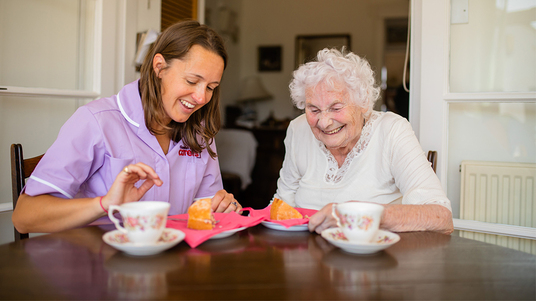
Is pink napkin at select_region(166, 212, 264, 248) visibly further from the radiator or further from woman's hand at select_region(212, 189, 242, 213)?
the radiator

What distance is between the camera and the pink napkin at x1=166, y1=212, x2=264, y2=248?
1.01 metres

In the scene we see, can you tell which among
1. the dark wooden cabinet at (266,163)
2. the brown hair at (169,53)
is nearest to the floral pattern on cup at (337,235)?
the brown hair at (169,53)

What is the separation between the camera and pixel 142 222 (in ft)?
2.92

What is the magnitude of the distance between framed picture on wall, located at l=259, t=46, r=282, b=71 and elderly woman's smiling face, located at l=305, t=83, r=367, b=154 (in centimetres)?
574

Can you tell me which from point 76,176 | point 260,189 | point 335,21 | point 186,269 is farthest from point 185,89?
point 335,21

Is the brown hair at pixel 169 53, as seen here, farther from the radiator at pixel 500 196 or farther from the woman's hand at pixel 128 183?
the radiator at pixel 500 196

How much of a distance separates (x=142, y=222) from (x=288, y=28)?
6.75 metres

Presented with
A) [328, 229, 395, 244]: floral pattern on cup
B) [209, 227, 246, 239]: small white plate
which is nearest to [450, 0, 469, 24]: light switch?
[328, 229, 395, 244]: floral pattern on cup

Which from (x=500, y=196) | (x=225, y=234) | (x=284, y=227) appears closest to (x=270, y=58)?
(x=500, y=196)

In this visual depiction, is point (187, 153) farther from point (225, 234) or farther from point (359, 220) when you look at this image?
point (359, 220)

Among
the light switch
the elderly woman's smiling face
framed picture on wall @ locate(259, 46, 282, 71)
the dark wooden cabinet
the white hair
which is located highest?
framed picture on wall @ locate(259, 46, 282, 71)

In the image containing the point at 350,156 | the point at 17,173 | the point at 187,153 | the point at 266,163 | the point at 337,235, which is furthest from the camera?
the point at 266,163

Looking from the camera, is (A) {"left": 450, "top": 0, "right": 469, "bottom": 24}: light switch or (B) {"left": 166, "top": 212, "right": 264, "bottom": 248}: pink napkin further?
(A) {"left": 450, "top": 0, "right": 469, "bottom": 24}: light switch

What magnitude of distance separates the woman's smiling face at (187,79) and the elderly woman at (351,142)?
412 millimetres
